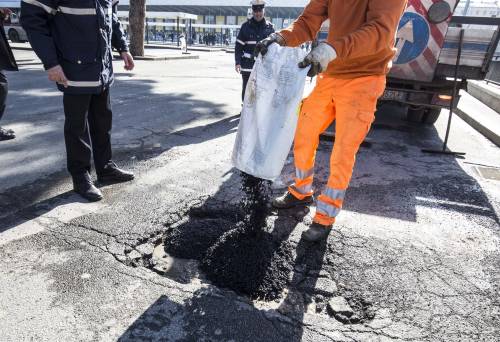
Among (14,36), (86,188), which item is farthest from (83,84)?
(14,36)

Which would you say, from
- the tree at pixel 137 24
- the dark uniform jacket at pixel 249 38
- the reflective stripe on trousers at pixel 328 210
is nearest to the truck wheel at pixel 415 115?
the dark uniform jacket at pixel 249 38

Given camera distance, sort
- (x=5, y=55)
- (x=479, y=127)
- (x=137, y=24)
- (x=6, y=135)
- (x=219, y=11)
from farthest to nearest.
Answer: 1. (x=219, y=11)
2. (x=137, y=24)
3. (x=479, y=127)
4. (x=6, y=135)
5. (x=5, y=55)

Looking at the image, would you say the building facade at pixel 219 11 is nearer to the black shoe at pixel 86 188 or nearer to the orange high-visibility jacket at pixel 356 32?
the orange high-visibility jacket at pixel 356 32

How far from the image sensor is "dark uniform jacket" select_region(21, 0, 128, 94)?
2.55m

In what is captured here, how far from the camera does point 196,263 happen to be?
7.70 feet

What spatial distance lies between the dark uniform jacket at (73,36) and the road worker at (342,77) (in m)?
1.33

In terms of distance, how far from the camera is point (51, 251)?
2.28 meters

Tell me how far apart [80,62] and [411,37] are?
15.9 feet

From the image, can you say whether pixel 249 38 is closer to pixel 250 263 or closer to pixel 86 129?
pixel 86 129

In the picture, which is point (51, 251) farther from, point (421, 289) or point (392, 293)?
point (421, 289)

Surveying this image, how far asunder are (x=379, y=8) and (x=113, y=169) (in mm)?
2590

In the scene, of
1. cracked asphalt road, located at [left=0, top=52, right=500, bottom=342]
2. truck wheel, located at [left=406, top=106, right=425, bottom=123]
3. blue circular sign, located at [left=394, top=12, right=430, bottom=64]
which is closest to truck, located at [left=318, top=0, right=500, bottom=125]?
blue circular sign, located at [left=394, top=12, right=430, bottom=64]

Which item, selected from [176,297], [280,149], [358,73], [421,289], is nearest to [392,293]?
[421,289]

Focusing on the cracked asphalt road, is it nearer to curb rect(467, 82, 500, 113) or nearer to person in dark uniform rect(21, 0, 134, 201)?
person in dark uniform rect(21, 0, 134, 201)
